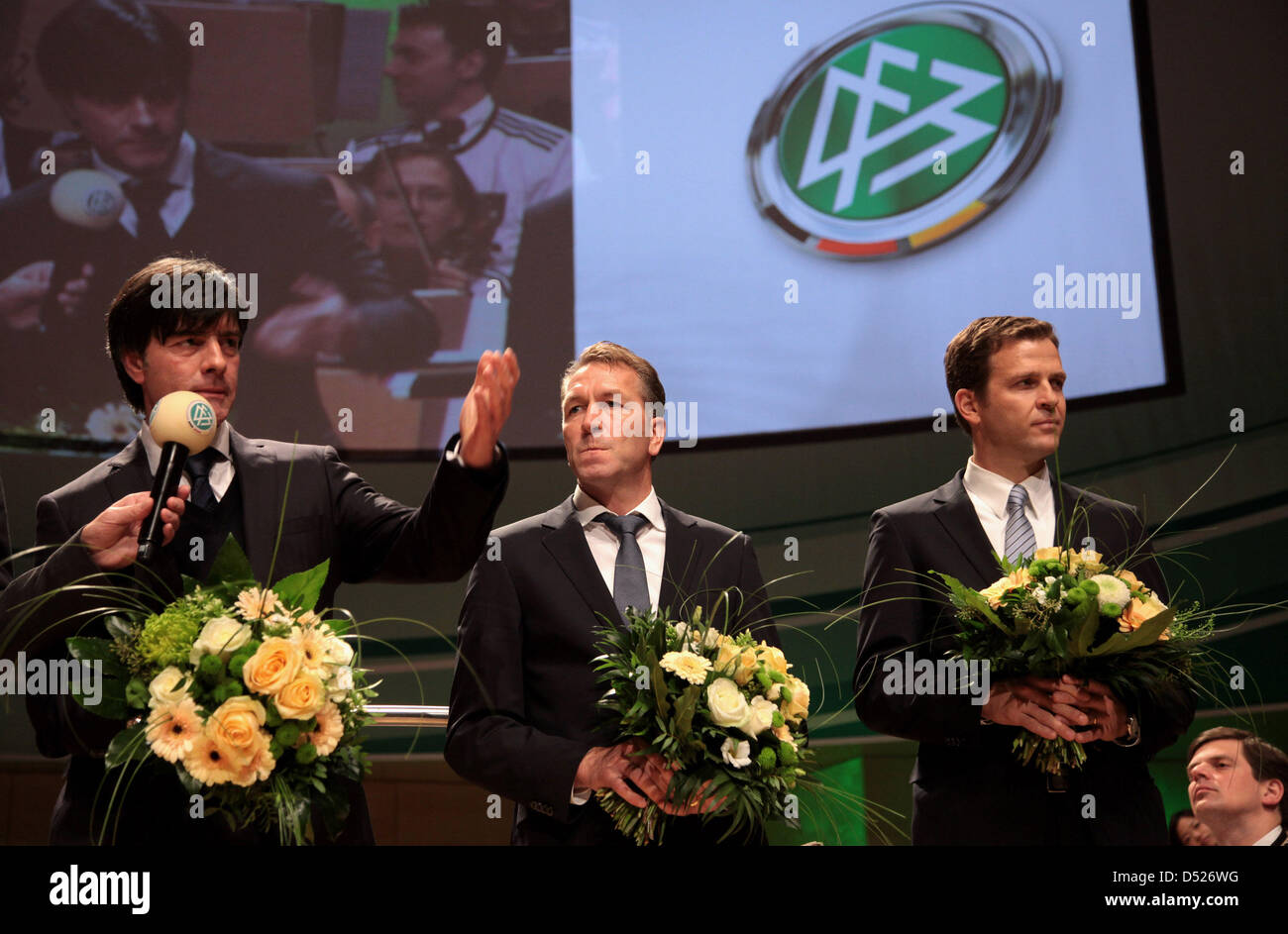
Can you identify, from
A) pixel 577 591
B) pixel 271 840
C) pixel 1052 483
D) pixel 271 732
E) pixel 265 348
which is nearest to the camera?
pixel 271 732

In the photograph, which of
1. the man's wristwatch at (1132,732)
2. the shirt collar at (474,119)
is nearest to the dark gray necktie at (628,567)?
the man's wristwatch at (1132,732)

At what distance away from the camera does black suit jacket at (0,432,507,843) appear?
2.09 metres

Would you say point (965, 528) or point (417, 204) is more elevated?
point (417, 204)

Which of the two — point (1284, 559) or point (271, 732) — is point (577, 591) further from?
point (1284, 559)

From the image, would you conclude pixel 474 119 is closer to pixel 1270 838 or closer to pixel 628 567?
pixel 628 567

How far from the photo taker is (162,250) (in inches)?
180

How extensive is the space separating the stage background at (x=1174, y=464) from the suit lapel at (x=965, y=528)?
5.54 ft

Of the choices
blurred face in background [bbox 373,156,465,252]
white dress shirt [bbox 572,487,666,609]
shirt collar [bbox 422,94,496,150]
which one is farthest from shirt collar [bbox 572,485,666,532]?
shirt collar [bbox 422,94,496,150]

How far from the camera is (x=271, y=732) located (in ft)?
6.19

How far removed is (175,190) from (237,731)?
10.8ft

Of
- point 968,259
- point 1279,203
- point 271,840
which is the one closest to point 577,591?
point 271,840

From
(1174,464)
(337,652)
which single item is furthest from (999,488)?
(1174,464)

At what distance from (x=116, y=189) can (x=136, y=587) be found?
9.58ft

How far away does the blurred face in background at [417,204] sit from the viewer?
4574 mm
